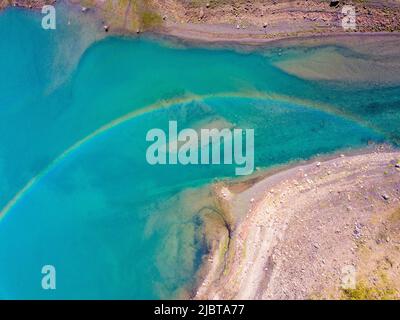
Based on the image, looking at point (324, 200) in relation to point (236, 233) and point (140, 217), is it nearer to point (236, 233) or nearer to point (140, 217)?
point (236, 233)

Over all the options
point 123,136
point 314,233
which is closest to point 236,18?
point 123,136

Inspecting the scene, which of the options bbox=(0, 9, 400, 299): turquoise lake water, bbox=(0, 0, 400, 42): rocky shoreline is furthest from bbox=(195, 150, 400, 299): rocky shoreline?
bbox=(0, 0, 400, 42): rocky shoreline

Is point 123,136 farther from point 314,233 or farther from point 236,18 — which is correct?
point 314,233

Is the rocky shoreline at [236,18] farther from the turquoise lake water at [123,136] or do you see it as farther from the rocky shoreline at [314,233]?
the rocky shoreline at [314,233]

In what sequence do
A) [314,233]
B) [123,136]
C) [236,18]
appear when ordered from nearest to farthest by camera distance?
[314,233] → [236,18] → [123,136]

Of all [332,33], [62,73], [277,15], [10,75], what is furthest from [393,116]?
[10,75]

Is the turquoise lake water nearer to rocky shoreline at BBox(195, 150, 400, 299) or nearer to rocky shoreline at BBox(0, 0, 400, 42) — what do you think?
rocky shoreline at BBox(0, 0, 400, 42)

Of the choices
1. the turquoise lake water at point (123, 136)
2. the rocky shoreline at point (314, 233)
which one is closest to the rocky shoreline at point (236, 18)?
the turquoise lake water at point (123, 136)

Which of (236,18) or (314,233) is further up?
(236,18)

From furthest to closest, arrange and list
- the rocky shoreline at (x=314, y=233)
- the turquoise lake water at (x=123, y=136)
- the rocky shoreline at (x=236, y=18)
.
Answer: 1. the turquoise lake water at (x=123, y=136)
2. the rocky shoreline at (x=236, y=18)
3. the rocky shoreline at (x=314, y=233)
